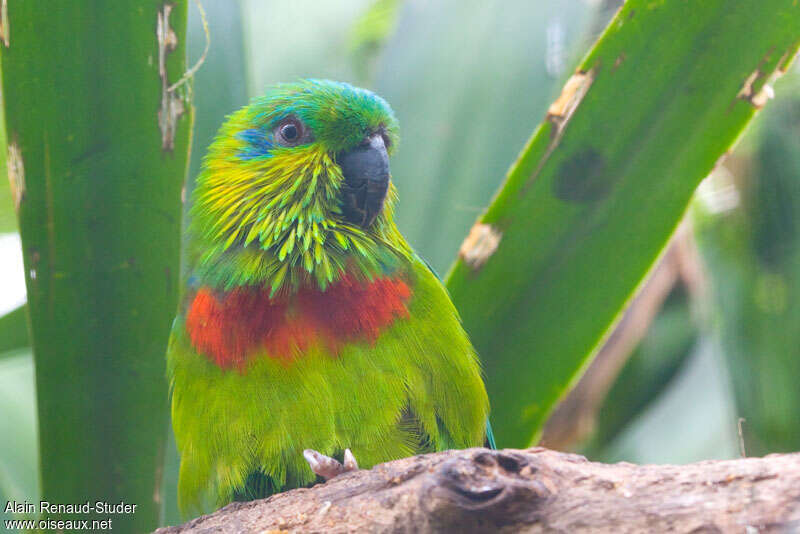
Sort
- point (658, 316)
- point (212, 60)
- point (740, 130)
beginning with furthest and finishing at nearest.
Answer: point (658, 316), point (212, 60), point (740, 130)

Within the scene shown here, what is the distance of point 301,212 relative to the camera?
2.19 m

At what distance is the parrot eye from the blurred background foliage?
56 centimetres

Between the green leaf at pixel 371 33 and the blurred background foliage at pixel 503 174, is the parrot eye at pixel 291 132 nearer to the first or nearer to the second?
the blurred background foliage at pixel 503 174

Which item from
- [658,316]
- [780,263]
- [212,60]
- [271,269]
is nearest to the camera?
[271,269]

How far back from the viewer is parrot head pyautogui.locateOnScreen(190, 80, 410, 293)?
6.95 feet

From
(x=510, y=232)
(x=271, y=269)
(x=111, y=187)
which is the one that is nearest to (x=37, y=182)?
(x=111, y=187)

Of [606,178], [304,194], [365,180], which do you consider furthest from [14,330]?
[606,178]

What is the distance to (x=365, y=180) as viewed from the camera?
7.20 feet

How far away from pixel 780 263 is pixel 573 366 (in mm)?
2381

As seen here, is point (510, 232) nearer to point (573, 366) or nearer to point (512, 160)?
point (573, 366)

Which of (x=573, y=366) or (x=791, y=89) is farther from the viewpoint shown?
(x=791, y=89)

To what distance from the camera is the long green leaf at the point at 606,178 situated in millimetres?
1889

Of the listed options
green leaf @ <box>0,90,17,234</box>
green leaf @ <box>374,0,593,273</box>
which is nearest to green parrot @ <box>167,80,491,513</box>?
green leaf @ <box>374,0,593,273</box>

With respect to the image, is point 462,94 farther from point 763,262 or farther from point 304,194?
point 763,262
